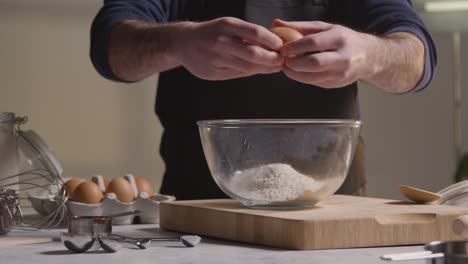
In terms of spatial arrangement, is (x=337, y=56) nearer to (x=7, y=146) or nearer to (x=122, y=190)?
(x=122, y=190)

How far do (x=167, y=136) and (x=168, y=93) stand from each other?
8cm

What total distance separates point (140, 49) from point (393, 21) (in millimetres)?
464

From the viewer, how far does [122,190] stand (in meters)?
1.41

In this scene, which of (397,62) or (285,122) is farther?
(397,62)

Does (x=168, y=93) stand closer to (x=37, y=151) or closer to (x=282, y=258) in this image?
(x=37, y=151)

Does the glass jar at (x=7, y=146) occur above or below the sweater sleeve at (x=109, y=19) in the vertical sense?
below

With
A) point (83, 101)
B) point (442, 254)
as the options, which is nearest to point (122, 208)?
point (442, 254)

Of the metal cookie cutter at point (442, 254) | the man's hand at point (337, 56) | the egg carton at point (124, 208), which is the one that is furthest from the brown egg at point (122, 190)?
the metal cookie cutter at point (442, 254)

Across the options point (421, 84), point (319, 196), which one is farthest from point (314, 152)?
point (421, 84)

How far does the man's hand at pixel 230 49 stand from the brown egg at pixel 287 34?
44mm

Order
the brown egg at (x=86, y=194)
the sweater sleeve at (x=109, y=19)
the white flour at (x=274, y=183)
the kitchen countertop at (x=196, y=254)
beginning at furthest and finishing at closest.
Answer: the sweater sleeve at (x=109, y=19), the brown egg at (x=86, y=194), the white flour at (x=274, y=183), the kitchen countertop at (x=196, y=254)

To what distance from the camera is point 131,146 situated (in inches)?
136

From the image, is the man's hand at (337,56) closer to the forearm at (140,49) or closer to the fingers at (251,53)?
the fingers at (251,53)

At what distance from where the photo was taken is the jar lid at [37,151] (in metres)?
1.51
